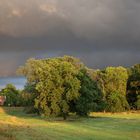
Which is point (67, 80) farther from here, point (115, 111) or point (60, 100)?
point (115, 111)

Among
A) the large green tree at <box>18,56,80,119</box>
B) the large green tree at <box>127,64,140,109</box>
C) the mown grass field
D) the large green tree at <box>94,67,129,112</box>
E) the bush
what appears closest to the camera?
the mown grass field

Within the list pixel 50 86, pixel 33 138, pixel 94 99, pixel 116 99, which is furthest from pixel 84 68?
pixel 33 138

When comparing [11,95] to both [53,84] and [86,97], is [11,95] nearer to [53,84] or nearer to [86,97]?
[86,97]

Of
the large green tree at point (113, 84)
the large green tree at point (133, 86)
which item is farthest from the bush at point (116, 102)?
the large green tree at point (133, 86)

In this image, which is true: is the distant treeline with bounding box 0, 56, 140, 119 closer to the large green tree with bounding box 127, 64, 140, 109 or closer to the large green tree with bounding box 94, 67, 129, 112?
the large green tree with bounding box 94, 67, 129, 112

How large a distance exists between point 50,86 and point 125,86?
49.6 m

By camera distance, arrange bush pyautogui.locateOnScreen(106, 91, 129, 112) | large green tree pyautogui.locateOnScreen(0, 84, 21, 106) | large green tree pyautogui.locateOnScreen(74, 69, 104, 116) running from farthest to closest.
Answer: large green tree pyautogui.locateOnScreen(0, 84, 21, 106) < bush pyautogui.locateOnScreen(106, 91, 129, 112) < large green tree pyautogui.locateOnScreen(74, 69, 104, 116)

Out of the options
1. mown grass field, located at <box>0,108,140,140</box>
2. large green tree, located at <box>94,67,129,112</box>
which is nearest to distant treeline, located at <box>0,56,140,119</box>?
mown grass field, located at <box>0,108,140,140</box>

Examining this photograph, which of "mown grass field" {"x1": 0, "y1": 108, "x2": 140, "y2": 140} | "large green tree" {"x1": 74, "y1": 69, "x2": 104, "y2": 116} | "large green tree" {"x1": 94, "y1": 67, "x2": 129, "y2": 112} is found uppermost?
"large green tree" {"x1": 94, "y1": 67, "x2": 129, "y2": 112}

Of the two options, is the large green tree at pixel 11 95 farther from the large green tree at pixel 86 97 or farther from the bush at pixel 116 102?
the large green tree at pixel 86 97

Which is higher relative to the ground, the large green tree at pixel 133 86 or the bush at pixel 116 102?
the large green tree at pixel 133 86

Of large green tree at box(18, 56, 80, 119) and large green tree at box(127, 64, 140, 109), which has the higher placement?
large green tree at box(127, 64, 140, 109)

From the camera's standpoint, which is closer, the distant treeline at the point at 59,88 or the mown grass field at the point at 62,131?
the mown grass field at the point at 62,131

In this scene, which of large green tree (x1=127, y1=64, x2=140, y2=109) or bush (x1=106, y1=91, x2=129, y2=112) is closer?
bush (x1=106, y1=91, x2=129, y2=112)
